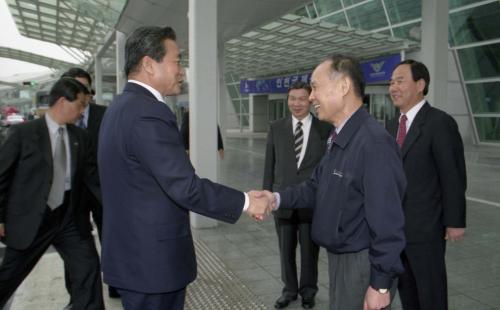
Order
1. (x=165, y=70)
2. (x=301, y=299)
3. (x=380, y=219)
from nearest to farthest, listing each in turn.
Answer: (x=380, y=219)
(x=165, y=70)
(x=301, y=299)

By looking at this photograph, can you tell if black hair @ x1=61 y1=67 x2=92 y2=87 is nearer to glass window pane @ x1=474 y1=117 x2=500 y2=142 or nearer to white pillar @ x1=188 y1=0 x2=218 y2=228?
white pillar @ x1=188 y1=0 x2=218 y2=228

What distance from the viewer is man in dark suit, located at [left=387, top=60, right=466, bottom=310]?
2.84 meters

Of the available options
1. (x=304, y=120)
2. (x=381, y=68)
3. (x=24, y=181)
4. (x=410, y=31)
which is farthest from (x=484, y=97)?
(x=24, y=181)

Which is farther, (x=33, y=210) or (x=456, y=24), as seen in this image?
(x=456, y=24)

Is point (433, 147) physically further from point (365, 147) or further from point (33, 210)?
point (33, 210)

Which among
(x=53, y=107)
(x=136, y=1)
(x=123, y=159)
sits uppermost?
(x=136, y=1)

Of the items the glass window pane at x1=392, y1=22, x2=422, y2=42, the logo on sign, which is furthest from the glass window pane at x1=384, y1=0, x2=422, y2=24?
the logo on sign

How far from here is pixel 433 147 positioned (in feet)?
9.42

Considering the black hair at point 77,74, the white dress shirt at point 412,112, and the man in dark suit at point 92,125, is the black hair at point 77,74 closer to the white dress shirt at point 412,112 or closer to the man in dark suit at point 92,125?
the man in dark suit at point 92,125

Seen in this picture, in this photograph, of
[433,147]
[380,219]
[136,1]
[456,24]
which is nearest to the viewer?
[380,219]

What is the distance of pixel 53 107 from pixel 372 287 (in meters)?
2.58

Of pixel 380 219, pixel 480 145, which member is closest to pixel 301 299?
pixel 380 219

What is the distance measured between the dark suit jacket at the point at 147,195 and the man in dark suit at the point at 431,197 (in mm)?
1419

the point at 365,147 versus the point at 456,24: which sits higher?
the point at 456,24
